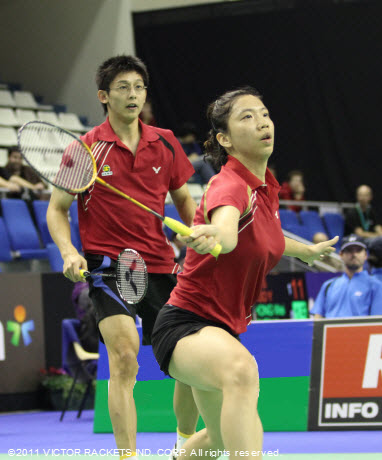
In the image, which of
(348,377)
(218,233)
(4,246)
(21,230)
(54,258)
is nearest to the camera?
(218,233)

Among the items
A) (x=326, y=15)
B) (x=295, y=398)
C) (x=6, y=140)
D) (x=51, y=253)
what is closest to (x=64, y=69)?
(x=6, y=140)

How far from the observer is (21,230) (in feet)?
32.1

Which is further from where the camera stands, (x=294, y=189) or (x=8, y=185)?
(x=294, y=189)

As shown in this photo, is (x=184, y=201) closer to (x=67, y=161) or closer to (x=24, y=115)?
(x=67, y=161)

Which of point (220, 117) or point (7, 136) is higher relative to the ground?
point (7, 136)

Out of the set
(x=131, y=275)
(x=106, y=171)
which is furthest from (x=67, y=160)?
(x=131, y=275)

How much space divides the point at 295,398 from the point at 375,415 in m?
0.59

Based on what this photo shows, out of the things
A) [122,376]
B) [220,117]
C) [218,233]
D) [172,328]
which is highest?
[220,117]

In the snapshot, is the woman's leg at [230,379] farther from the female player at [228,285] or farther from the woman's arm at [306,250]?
the woman's arm at [306,250]

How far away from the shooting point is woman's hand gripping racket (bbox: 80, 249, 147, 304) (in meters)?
3.83

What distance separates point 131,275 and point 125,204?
1.20 ft

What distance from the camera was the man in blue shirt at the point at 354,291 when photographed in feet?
21.6

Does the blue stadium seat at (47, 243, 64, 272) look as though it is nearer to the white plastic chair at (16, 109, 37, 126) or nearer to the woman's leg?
the white plastic chair at (16, 109, 37, 126)

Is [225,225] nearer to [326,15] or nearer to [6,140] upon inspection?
[6,140]
